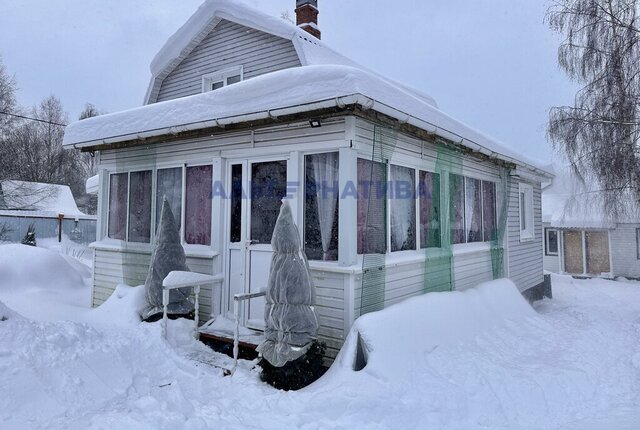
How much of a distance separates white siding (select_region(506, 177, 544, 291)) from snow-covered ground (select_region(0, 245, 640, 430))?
328cm

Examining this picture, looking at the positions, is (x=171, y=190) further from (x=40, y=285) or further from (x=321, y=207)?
(x=40, y=285)

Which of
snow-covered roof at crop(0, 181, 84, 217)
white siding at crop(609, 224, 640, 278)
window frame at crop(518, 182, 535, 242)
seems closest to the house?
window frame at crop(518, 182, 535, 242)

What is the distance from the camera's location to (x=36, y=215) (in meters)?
21.7

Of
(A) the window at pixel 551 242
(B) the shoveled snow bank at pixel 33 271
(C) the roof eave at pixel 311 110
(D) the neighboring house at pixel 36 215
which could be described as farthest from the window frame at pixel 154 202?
(A) the window at pixel 551 242

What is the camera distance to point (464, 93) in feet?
237

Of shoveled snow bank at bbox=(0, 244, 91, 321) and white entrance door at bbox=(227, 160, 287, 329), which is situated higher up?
white entrance door at bbox=(227, 160, 287, 329)

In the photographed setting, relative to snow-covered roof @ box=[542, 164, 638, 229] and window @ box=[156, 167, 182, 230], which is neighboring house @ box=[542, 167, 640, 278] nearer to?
snow-covered roof @ box=[542, 164, 638, 229]

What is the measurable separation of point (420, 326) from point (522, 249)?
6.24 meters

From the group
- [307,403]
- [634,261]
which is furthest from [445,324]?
[634,261]

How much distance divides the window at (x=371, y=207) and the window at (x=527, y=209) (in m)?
6.62

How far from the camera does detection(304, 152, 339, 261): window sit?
4828mm

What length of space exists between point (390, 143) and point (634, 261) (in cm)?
1670

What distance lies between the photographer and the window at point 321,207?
4828 millimetres

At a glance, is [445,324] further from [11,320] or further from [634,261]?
[634,261]
